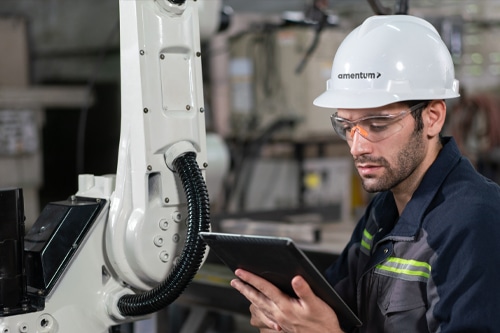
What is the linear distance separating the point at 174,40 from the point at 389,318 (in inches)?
37.1

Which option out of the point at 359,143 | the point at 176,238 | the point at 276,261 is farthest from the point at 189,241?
the point at 359,143

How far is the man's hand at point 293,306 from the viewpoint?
6.57ft

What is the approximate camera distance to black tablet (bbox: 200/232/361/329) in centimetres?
185

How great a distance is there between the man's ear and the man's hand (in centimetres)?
52

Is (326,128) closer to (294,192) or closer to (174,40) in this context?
(294,192)

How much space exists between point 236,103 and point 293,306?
487 cm

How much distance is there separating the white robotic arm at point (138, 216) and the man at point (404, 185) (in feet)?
0.86

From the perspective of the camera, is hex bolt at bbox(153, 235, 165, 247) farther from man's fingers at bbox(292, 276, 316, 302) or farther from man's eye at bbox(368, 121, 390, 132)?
man's eye at bbox(368, 121, 390, 132)

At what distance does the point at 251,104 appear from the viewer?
6824 mm

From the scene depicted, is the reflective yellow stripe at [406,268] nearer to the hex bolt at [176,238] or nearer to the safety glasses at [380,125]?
the safety glasses at [380,125]

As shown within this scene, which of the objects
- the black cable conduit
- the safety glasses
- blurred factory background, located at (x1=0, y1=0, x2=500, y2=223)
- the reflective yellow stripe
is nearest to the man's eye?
the safety glasses

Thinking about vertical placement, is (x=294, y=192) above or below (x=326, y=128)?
below

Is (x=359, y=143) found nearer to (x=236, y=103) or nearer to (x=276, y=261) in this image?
(x=276, y=261)

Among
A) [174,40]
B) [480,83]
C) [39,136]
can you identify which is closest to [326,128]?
[480,83]
